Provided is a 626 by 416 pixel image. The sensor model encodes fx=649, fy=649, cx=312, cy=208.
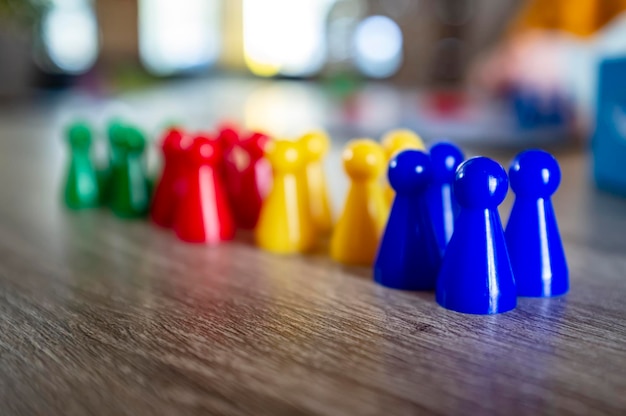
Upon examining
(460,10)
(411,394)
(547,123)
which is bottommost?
(411,394)

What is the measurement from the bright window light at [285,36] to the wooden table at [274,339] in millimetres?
3897

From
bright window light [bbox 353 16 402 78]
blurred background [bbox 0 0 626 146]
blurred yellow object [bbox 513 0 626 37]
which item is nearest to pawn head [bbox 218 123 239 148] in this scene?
blurred background [bbox 0 0 626 146]

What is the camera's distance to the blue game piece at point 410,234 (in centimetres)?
46

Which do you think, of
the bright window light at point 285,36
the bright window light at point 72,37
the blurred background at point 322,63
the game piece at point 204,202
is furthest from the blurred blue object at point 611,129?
the bright window light at point 72,37

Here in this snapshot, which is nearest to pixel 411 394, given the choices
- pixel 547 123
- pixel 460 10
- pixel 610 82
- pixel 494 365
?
pixel 494 365

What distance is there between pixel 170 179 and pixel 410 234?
11.8 inches

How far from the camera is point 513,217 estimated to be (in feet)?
1.53

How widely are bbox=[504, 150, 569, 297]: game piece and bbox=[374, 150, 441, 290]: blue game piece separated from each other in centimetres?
6

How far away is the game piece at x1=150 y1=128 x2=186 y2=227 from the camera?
0.65 m

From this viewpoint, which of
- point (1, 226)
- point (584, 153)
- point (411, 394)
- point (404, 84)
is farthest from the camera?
point (404, 84)

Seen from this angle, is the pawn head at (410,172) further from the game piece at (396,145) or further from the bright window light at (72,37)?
the bright window light at (72,37)

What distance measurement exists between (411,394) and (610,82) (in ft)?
2.09

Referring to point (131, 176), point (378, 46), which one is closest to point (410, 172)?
point (131, 176)

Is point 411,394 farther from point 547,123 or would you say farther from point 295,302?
point 547,123
